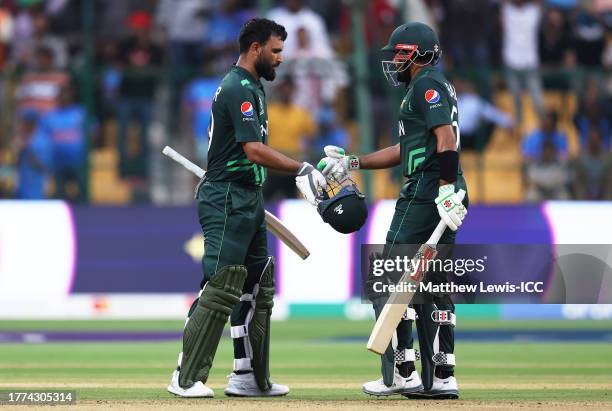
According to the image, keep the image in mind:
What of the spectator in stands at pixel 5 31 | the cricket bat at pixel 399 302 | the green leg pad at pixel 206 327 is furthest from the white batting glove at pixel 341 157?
the spectator in stands at pixel 5 31

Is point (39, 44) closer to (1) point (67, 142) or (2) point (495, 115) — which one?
(1) point (67, 142)

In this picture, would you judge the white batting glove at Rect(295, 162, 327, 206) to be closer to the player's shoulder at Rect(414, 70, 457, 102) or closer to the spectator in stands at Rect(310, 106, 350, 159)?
the player's shoulder at Rect(414, 70, 457, 102)

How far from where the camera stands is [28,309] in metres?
16.4

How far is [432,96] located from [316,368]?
3.46 metres

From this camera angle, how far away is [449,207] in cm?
896

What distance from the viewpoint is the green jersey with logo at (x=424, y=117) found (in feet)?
30.0

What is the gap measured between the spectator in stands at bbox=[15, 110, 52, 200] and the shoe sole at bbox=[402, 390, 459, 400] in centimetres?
925

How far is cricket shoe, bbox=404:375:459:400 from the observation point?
9305 millimetres

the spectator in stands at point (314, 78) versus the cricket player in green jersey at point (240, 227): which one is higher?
the spectator in stands at point (314, 78)

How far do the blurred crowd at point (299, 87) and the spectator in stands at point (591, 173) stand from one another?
0.5 inches

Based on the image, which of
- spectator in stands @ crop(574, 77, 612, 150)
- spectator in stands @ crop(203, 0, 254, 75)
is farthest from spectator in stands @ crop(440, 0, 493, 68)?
spectator in stands @ crop(203, 0, 254, 75)

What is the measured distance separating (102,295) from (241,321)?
23.6 feet

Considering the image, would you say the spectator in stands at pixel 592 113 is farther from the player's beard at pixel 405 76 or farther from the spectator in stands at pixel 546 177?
the player's beard at pixel 405 76

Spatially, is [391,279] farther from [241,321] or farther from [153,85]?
[153,85]
